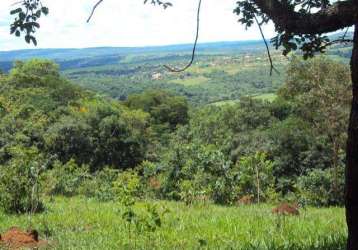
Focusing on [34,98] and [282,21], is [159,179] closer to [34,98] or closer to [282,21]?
[282,21]

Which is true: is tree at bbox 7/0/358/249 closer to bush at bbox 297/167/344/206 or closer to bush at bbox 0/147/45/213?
bush at bbox 0/147/45/213

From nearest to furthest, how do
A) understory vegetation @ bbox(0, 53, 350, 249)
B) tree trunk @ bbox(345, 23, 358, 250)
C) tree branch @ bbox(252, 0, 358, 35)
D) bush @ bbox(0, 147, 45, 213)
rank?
1. tree trunk @ bbox(345, 23, 358, 250)
2. tree branch @ bbox(252, 0, 358, 35)
3. understory vegetation @ bbox(0, 53, 350, 249)
4. bush @ bbox(0, 147, 45, 213)

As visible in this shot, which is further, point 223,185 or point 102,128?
point 102,128

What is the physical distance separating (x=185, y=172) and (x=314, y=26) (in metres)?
12.0

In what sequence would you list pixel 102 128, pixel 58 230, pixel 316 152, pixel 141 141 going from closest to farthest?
pixel 58 230, pixel 316 152, pixel 102 128, pixel 141 141

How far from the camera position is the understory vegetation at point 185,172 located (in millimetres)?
6730

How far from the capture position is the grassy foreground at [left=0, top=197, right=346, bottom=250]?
5785mm

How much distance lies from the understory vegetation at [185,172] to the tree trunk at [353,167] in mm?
1650

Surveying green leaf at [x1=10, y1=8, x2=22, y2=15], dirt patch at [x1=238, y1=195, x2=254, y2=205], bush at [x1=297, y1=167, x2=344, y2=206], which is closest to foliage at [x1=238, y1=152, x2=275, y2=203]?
dirt patch at [x1=238, y1=195, x2=254, y2=205]

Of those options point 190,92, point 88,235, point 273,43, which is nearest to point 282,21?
point 273,43

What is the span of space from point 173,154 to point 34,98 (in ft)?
154

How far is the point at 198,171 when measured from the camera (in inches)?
579

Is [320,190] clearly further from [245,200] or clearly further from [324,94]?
[324,94]

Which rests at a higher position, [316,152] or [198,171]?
[198,171]
